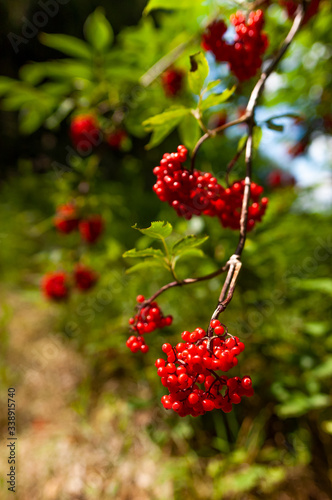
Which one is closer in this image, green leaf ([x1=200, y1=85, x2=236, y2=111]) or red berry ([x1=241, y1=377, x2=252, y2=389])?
red berry ([x1=241, y1=377, x2=252, y2=389])

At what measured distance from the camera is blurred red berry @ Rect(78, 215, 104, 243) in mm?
2365

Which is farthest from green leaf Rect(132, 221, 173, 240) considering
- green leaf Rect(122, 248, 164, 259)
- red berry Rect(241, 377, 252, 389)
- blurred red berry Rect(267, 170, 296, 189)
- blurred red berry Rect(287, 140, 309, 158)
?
blurred red berry Rect(267, 170, 296, 189)

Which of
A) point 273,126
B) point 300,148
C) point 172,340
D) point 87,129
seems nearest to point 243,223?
point 273,126

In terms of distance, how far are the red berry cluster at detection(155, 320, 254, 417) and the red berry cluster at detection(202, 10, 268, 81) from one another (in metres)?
0.94

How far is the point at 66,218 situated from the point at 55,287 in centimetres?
44

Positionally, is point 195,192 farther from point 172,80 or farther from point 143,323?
point 172,80

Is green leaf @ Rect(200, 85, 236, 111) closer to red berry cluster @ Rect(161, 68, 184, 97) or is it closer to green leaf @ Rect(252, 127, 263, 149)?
green leaf @ Rect(252, 127, 263, 149)

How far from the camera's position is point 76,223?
236 centimetres

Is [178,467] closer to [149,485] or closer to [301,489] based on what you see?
[149,485]

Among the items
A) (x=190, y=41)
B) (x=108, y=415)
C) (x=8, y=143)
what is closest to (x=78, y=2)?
(x=8, y=143)

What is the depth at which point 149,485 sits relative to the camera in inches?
70.6

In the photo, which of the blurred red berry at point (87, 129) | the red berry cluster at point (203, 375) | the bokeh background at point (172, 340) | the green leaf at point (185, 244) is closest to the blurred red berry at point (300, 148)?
the bokeh background at point (172, 340)

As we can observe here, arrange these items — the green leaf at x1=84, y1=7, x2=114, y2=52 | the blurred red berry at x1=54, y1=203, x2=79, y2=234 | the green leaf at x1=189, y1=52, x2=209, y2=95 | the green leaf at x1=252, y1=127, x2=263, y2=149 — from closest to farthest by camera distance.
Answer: the green leaf at x1=189, y1=52, x2=209, y2=95, the green leaf at x1=252, y1=127, x2=263, y2=149, the green leaf at x1=84, y1=7, x2=114, y2=52, the blurred red berry at x1=54, y1=203, x2=79, y2=234

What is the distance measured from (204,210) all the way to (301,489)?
1.49 m
